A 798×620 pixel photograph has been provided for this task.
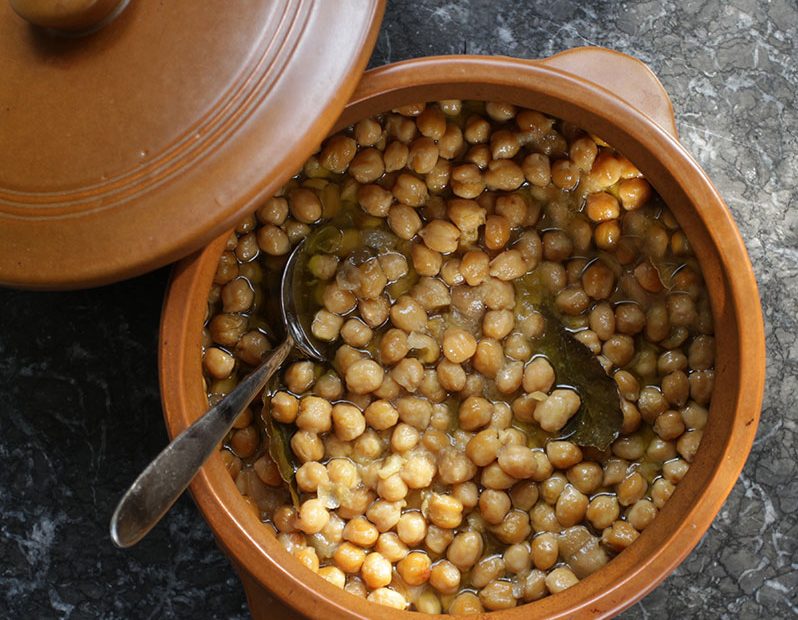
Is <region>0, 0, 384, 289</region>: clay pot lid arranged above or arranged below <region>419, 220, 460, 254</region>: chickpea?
above

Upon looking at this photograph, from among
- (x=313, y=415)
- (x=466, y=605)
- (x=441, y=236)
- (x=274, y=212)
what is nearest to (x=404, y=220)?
(x=441, y=236)

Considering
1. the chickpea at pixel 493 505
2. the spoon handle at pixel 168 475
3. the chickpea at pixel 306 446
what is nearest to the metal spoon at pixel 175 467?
the spoon handle at pixel 168 475

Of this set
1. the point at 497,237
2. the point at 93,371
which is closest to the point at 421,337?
the point at 497,237

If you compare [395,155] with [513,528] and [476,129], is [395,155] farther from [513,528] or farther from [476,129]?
[513,528]

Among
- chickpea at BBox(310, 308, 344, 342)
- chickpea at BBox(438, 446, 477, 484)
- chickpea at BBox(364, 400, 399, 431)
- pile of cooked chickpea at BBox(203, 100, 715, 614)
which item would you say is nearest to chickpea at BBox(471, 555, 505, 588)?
pile of cooked chickpea at BBox(203, 100, 715, 614)

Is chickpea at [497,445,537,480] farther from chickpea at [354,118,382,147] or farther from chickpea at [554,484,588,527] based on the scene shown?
chickpea at [354,118,382,147]

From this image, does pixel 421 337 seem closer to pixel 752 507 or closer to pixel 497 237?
pixel 497 237
